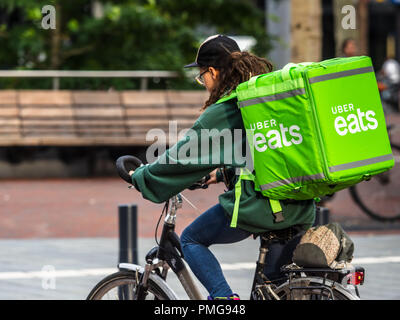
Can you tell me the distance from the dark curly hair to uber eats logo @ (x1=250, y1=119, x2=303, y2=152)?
286 mm

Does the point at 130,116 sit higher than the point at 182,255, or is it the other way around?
the point at 130,116

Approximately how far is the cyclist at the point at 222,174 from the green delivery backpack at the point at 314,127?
0.36 feet

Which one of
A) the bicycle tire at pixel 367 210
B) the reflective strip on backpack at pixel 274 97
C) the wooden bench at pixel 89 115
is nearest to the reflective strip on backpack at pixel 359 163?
the reflective strip on backpack at pixel 274 97

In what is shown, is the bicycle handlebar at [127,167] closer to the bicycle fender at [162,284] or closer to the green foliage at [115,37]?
the bicycle fender at [162,284]

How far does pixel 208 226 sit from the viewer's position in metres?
3.79

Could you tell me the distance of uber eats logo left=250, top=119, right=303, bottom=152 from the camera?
3393 mm

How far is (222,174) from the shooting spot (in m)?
3.82

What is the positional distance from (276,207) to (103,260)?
411cm

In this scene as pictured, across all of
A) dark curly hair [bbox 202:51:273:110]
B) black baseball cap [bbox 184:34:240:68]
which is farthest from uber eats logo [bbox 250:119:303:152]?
black baseball cap [bbox 184:34:240:68]

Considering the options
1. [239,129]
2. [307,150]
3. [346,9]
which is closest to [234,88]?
[239,129]

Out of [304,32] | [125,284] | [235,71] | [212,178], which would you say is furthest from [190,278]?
[304,32]

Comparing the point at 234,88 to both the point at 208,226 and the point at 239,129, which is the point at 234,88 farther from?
the point at 208,226

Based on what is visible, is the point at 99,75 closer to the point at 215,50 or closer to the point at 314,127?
the point at 215,50

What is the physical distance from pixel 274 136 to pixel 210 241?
2.09ft
